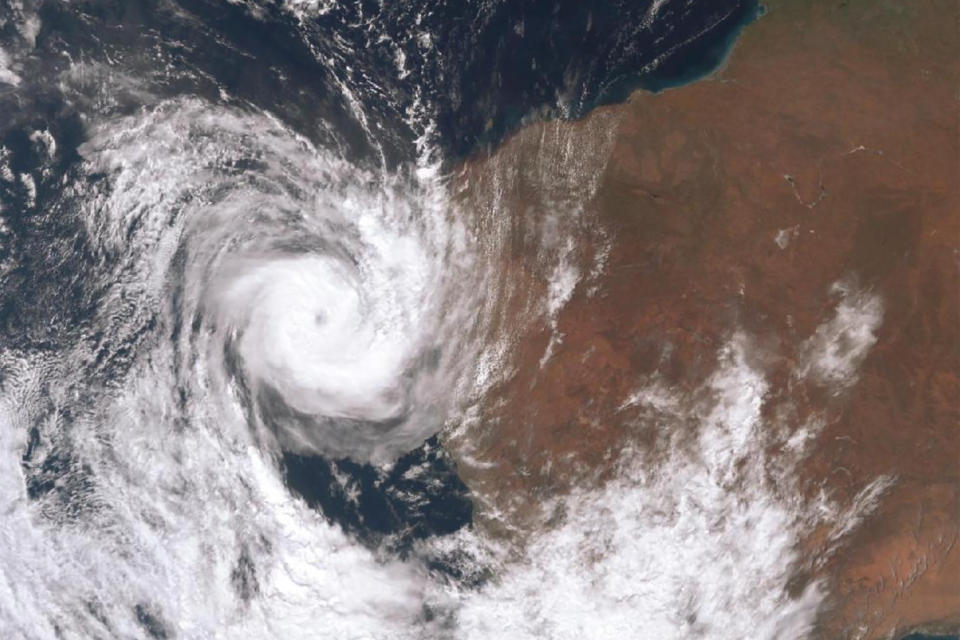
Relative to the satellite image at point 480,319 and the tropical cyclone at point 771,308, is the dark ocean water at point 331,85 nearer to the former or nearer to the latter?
the satellite image at point 480,319

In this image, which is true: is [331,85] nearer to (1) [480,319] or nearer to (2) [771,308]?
(1) [480,319]

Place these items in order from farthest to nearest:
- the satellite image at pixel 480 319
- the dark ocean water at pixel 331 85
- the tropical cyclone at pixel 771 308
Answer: the dark ocean water at pixel 331 85
the satellite image at pixel 480 319
the tropical cyclone at pixel 771 308

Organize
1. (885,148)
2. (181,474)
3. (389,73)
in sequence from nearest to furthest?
(885,148) < (389,73) < (181,474)

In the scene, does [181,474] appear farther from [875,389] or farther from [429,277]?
[875,389]

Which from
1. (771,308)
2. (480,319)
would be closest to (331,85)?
(480,319)

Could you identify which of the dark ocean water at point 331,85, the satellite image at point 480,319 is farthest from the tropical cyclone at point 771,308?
the dark ocean water at point 331,85

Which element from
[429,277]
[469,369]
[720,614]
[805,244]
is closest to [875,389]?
[805,244]
